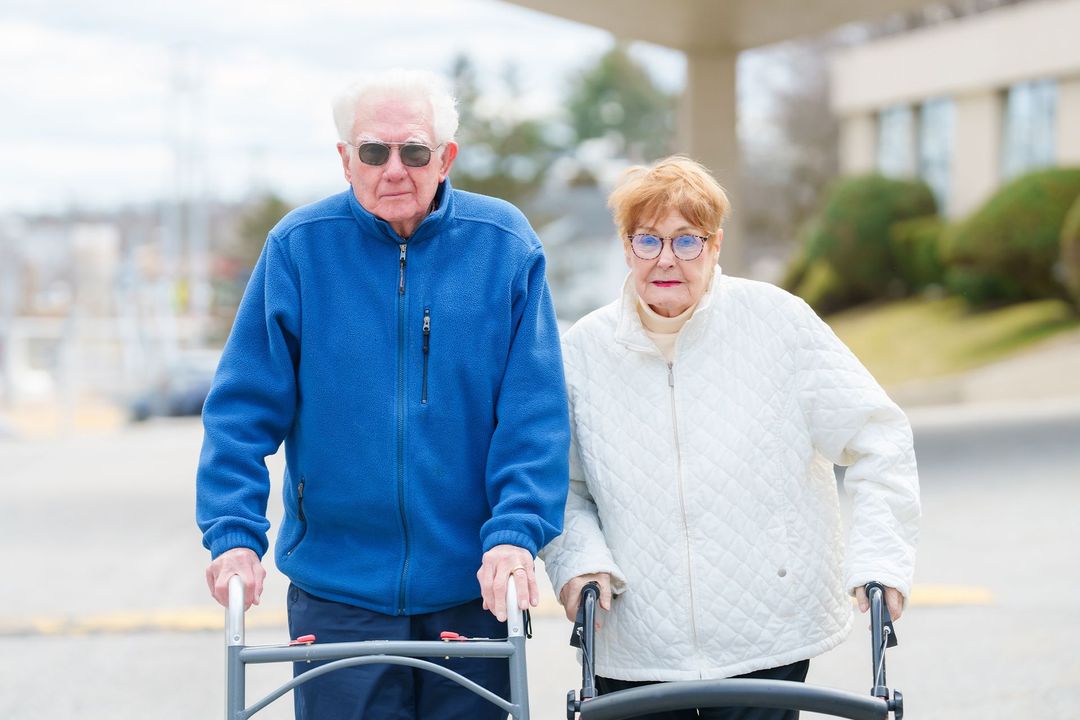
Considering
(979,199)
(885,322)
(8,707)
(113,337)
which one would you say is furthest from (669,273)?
(113,337)

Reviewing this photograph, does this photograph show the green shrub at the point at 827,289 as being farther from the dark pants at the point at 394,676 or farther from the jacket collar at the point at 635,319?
the dark pants at the point at 394,676

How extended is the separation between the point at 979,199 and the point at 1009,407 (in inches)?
570

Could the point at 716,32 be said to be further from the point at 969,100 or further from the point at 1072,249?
the point at 969,100

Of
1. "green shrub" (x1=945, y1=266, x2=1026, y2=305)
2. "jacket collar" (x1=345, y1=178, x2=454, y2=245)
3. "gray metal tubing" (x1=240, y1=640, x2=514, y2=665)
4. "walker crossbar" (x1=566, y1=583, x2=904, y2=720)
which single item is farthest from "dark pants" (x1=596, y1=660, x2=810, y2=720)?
"green shrub" (x1=945, y1=266, x2=1026, y2=305)

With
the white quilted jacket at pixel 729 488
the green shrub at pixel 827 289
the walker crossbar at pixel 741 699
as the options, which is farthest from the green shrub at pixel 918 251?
the walker crossbar at pixel 741 699

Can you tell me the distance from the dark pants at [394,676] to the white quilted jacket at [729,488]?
0.23 m

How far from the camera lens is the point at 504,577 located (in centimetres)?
278

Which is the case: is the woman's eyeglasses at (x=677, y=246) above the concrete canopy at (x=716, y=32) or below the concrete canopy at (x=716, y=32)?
below

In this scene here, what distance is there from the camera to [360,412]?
2918 mm

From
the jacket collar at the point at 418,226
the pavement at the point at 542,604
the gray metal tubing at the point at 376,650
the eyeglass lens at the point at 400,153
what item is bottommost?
the pavement at the point at 542,604

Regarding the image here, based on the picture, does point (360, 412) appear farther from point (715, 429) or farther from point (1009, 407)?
point (1009, 407)

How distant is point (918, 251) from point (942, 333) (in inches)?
111

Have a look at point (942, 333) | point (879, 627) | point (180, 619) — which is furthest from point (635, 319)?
point (942, 333)

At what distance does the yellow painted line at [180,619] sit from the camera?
6977 mm
